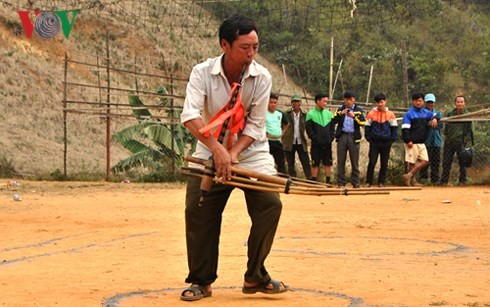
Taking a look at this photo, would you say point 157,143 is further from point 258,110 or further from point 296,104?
point 258,110

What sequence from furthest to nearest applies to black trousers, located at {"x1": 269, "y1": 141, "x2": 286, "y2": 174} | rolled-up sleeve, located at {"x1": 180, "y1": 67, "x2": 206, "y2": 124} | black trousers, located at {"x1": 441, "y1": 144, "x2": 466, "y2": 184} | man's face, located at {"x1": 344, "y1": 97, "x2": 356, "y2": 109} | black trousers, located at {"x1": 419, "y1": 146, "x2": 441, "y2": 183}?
black trousers, located at {"x1": 419, "y1": 146, "x2": 441, "y2": 183}, black trousers, located at {"x1": 441, "y1": 144, "x2": 466, "y2": 184}, black trousers, located at {"x1": 269, "y1": 141, "x2": 286, "y2": 174}, man's face, located at {"x1": 344, "y1": 97, "x2": 356, "y2": 109}, rolled-up sleeve, located at {"x1": 180, "y1": 67, "x2": 206, "y2": 124}

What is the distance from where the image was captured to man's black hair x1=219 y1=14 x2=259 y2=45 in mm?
7191

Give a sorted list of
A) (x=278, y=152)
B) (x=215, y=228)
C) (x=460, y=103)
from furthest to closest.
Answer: (x=460, y=103)
(x=278, y=152)
(x=215, y=228)

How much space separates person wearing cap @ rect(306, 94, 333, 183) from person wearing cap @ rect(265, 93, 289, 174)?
0.57 meters

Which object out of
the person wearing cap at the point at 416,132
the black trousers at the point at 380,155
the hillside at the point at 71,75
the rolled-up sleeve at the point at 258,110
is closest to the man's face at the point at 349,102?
the black trousers at the point at 380,155

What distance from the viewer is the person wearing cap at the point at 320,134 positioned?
20.8 m

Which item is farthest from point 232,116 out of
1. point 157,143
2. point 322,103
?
point 157,143

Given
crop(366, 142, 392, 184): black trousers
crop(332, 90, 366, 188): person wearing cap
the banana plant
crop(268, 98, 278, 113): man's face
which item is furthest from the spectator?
the banana plant

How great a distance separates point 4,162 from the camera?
26.8 metres

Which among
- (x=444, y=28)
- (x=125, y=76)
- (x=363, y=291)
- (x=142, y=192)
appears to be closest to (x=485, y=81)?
(x=444, y=28)

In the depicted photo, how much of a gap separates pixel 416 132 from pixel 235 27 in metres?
14.6

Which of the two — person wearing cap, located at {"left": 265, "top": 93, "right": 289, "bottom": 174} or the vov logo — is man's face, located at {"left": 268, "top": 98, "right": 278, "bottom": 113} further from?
the vov logo

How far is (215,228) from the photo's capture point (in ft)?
25.1

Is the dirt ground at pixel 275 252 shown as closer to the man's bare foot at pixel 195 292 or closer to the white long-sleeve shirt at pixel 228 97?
the man's bare foot at pixel 195 292
